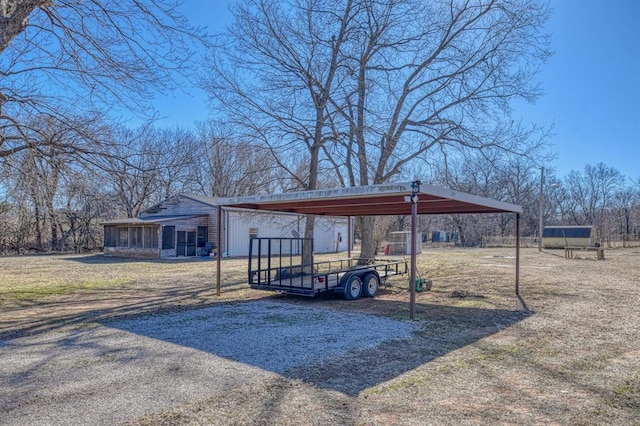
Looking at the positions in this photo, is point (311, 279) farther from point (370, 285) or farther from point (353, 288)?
point (370, 285)

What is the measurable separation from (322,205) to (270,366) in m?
6.07

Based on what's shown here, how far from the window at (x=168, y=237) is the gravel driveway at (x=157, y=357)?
16646 millimetres

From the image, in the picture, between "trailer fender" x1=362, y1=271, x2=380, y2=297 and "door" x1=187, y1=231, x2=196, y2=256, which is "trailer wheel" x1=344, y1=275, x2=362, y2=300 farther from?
"door" x1=187, y1=231, x2=196, y2=256

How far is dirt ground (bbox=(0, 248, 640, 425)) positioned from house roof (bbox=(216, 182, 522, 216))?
2127 mm

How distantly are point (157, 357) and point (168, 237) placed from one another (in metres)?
19.9

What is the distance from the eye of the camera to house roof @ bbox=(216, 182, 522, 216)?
753 centimetres

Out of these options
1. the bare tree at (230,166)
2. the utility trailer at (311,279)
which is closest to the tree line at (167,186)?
the bare tree at (230,166)

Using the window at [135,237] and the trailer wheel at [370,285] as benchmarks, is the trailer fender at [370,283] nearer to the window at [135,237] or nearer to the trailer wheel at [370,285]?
the trailer wheel at [370,285]

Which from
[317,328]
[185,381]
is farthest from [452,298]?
[185,381]

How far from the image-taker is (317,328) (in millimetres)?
6938

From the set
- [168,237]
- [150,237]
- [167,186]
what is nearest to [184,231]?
[168,237]

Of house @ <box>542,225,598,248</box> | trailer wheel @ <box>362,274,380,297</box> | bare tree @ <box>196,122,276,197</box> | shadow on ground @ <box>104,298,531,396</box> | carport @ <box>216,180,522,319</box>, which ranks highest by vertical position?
bare tree @ <box>196,122,276,197</box>

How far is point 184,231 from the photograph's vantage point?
24766mm

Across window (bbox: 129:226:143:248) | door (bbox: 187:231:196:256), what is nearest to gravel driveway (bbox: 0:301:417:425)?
door (bbox: 187:231:196:256)
